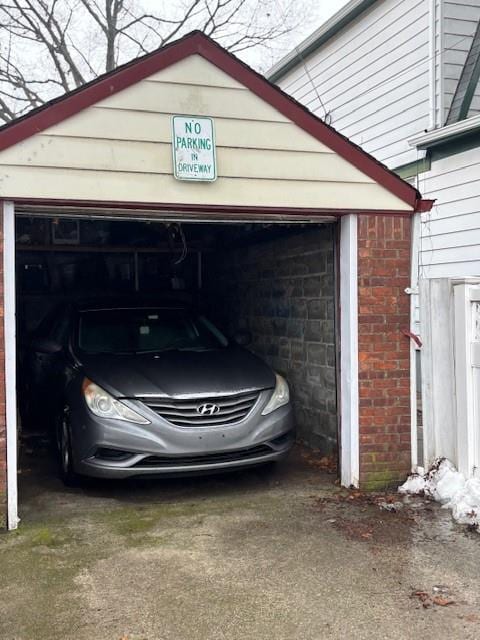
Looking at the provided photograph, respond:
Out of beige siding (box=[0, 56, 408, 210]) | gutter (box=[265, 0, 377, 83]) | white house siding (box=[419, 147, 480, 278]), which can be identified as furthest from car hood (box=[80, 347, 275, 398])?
gutter (box=[265, 0, 377, 83])

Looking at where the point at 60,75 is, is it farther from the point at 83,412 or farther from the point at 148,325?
the point at 83,412

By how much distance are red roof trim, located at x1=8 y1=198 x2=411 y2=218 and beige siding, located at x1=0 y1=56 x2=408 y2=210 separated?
0.04 meters

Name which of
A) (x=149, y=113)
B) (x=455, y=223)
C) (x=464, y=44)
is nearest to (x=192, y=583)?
(x=149, y=113)

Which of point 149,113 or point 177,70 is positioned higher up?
point 177,70

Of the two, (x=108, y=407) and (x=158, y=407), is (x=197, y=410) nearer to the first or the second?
(x=158, y=407)

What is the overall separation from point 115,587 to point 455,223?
664 centimetres

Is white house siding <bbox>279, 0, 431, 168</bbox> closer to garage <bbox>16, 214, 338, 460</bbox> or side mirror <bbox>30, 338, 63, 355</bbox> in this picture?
garage <bbox>16, 214, 338, 460</bbox>

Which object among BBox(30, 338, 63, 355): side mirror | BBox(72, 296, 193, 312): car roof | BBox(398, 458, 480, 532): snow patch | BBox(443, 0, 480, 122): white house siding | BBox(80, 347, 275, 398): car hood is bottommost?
BBox(398, 458, 480, 532): snow patch

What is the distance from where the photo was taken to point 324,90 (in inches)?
483

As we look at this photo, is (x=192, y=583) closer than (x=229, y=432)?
Yes

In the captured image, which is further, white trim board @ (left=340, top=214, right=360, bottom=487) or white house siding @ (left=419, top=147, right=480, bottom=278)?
white house siding @ (left=419, top=147, right=480, bottom=278)

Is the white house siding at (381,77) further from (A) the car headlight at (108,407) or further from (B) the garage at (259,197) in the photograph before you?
(A) the car headlight at (108,407)

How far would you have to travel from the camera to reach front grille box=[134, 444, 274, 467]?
5.30 meters

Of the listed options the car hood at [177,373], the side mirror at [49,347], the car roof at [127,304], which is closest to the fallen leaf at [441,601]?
the car hood at [177,373]
